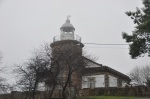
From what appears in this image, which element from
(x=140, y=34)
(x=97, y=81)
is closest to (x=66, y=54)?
(x=140, y=34)

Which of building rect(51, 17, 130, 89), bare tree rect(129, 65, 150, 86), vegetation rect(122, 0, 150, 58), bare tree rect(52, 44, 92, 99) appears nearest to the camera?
vegetation rect(122, 0, 150, 58)

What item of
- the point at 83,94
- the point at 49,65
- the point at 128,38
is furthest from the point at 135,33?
the point at 83,94

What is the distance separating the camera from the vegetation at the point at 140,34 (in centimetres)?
2730

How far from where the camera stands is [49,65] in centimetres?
3384

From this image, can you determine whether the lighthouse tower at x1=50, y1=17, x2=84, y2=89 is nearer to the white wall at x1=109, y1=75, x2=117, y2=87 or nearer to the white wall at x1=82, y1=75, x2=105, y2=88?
the white wall at x1=82, y1=75, x2=105, y2=88

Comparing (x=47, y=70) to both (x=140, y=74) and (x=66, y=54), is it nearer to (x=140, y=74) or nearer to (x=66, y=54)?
(x=66, y=54)

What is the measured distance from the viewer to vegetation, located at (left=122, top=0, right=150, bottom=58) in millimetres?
27297

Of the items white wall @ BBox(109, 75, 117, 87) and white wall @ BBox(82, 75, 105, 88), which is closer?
white wall @ BBox(82, 75, 105, 88)

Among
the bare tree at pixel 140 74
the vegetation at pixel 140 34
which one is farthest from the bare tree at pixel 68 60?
the bare tree at pixel 140 74

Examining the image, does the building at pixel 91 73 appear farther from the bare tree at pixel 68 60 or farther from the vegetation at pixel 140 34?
the vegetation at pixel 140 34

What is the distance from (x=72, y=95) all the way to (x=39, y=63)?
4990 mm

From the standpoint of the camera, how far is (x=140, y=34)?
28094 millimetres

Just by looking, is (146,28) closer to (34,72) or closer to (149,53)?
(149,53)

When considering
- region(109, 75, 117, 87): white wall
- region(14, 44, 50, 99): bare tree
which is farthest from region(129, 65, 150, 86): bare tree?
region(14, 44, 50, 99): bare tree
